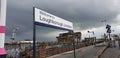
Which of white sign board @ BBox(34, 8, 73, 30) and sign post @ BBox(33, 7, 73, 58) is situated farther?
white sign board @ BBox(34, 8, 73, 30)

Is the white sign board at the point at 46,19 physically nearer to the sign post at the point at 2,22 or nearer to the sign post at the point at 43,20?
the sign post at the point at 43,20

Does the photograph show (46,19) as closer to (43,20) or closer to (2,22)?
(43,20)

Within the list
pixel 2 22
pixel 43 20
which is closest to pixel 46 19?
pixel 43 20

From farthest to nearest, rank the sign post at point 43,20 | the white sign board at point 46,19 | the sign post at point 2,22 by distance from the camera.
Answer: the white sign board at point 46,19
the sign post at point 43,20
the sign post at point 2,22

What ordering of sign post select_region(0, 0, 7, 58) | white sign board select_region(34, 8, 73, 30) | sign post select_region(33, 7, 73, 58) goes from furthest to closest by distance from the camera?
white sign board select_region(34, 8, 73, 30) < sign post select_region(33, 7, 73, 58) < sign post select_region(0, 0, 7, 58)

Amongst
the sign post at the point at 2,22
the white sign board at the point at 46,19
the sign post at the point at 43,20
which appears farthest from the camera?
the white sign board at the point at 46,19

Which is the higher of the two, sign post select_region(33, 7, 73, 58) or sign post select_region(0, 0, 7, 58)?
sign post select_region(33, 7, 73, 58)

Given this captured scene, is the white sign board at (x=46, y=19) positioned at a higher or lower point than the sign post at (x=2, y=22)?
higher

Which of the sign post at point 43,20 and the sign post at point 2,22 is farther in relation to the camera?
the sign post at point 43,20

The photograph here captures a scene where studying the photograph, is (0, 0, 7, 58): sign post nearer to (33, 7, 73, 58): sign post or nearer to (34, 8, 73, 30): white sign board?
(33, 7, 73, 58): sign post

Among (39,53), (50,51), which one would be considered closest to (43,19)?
(39,53)

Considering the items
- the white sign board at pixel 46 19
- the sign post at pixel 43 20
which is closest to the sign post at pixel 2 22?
the sign post at pixel 43 20

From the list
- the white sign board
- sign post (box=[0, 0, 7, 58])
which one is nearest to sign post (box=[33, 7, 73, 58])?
the white sign board

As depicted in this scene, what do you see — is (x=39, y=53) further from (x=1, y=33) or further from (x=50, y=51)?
(x=1, y=33)
